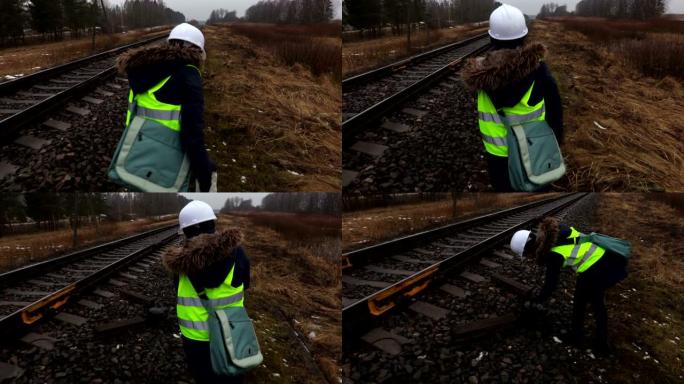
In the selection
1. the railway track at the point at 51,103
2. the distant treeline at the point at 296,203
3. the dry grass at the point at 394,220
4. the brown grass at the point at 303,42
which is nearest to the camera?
the railway track at the point at 51,103

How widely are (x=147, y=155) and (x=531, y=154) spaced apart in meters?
2.93

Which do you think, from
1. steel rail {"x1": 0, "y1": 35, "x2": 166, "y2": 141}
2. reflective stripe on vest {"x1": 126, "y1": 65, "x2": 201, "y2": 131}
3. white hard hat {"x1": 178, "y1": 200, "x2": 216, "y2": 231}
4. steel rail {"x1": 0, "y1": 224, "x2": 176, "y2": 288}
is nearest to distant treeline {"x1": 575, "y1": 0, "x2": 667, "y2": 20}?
reflective stripe on vest {"x1": 126, "y1": 65, "x2": 201, "y2": 131}

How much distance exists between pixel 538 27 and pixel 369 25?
1995 millimetres

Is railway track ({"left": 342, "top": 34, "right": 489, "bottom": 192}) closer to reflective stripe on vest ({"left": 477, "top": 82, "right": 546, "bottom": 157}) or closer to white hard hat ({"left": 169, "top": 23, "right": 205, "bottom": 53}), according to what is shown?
reflective stripe on vest ({"left": 477, "top": 82, "right": 546, "bottom": 157})

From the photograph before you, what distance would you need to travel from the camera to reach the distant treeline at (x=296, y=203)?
21.7 ft

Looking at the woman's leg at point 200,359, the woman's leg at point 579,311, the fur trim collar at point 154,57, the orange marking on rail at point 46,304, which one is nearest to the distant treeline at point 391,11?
the fur trim collar at point 154,57

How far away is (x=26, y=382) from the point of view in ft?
13.1

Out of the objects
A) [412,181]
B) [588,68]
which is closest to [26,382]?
[412,181]

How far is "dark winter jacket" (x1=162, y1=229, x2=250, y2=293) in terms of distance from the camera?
3.75m

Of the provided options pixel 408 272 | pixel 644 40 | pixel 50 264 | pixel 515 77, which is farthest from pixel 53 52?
pixel 644 40

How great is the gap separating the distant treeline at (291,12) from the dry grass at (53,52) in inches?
54.6

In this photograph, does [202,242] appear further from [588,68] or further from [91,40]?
[588,68]

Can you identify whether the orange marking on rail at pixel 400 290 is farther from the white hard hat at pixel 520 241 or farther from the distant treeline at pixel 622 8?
the distant treeline at pixel 622 8

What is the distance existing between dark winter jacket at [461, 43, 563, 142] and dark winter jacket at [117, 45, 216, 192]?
203 cm
